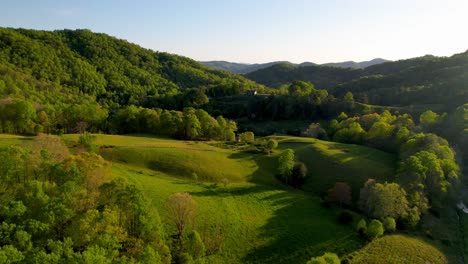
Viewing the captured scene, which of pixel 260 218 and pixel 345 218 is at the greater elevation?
pixel 260 218

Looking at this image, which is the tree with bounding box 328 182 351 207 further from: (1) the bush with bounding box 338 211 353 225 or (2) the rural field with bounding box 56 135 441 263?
(1) the bush with bounding box 338 211 353 225

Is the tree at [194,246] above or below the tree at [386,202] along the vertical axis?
above

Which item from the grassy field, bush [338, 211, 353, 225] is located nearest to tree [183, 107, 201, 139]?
the grassy field

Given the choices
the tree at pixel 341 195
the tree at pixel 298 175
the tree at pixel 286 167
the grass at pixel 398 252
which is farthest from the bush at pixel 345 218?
the tree at pixel 286 167

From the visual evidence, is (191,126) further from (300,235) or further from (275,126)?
(300,235)

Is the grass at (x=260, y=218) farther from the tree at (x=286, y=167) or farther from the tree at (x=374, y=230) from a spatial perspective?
the tree at (x=286, y=167)

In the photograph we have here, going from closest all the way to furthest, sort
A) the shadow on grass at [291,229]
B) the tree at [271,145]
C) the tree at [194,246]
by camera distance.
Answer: the tree at [194,246], the shadow on grass at [291,229], the tree at [271,145]

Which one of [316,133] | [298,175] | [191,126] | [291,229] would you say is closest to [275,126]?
[316,133]

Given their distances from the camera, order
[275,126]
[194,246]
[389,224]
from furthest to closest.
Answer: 1. [275,126]
2. [389,224]
3. [194,246]
